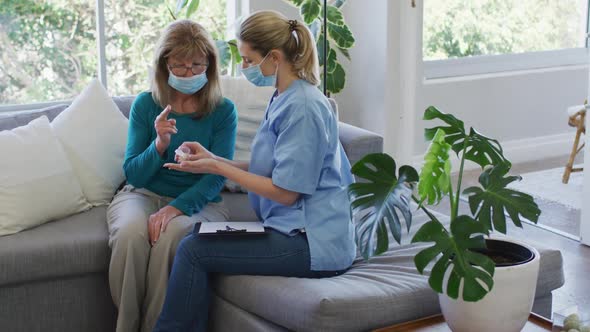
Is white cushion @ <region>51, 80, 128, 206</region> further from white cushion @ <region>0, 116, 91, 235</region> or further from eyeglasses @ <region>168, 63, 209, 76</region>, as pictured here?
eyeglasses @ <region>168, 63, 209, 76</region>

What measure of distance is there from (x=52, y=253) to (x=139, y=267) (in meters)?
0.29

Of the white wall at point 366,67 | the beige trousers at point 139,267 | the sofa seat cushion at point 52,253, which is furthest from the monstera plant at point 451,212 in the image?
the white wall at point 366,67

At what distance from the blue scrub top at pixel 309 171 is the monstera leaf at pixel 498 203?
0.53 meters

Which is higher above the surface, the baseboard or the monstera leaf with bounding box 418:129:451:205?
the monstera leaf with bounding box 418:129:451:205

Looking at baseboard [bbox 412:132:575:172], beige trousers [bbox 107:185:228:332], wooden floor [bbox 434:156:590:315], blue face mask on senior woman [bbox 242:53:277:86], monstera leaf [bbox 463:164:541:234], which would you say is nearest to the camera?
monstera leaf [bbox 463:164:541:234]

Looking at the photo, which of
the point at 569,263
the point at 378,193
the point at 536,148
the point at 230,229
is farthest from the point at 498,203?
the point at 536,148

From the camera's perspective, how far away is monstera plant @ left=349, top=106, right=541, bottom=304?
2.08 m

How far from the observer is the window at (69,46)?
430 centimetres

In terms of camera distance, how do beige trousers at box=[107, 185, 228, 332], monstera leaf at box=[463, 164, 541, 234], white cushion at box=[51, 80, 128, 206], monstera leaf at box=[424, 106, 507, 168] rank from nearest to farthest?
monstera leaf at box=[463, 164, 541, 234] → monstera leaf at box=[424, 106, 507, 168] → beige trousers at box=[107, 185, 228, 332] → white cushion at box=[51, 80, 128, 206]

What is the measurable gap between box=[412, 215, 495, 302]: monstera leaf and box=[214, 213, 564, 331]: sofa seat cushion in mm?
335

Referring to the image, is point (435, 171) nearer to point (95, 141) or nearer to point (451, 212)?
point (451, 212)

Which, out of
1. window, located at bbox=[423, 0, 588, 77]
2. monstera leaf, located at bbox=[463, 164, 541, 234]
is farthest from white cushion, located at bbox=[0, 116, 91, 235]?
window, located at bbox=[423, 0, 588, 77]

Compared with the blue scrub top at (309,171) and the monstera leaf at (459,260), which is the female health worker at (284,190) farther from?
the monstera leaf at (459,260)

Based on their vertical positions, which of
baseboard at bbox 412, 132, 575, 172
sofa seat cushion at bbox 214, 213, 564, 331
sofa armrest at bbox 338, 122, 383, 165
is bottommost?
baseboard at bbox 412, 132, 575, 172
